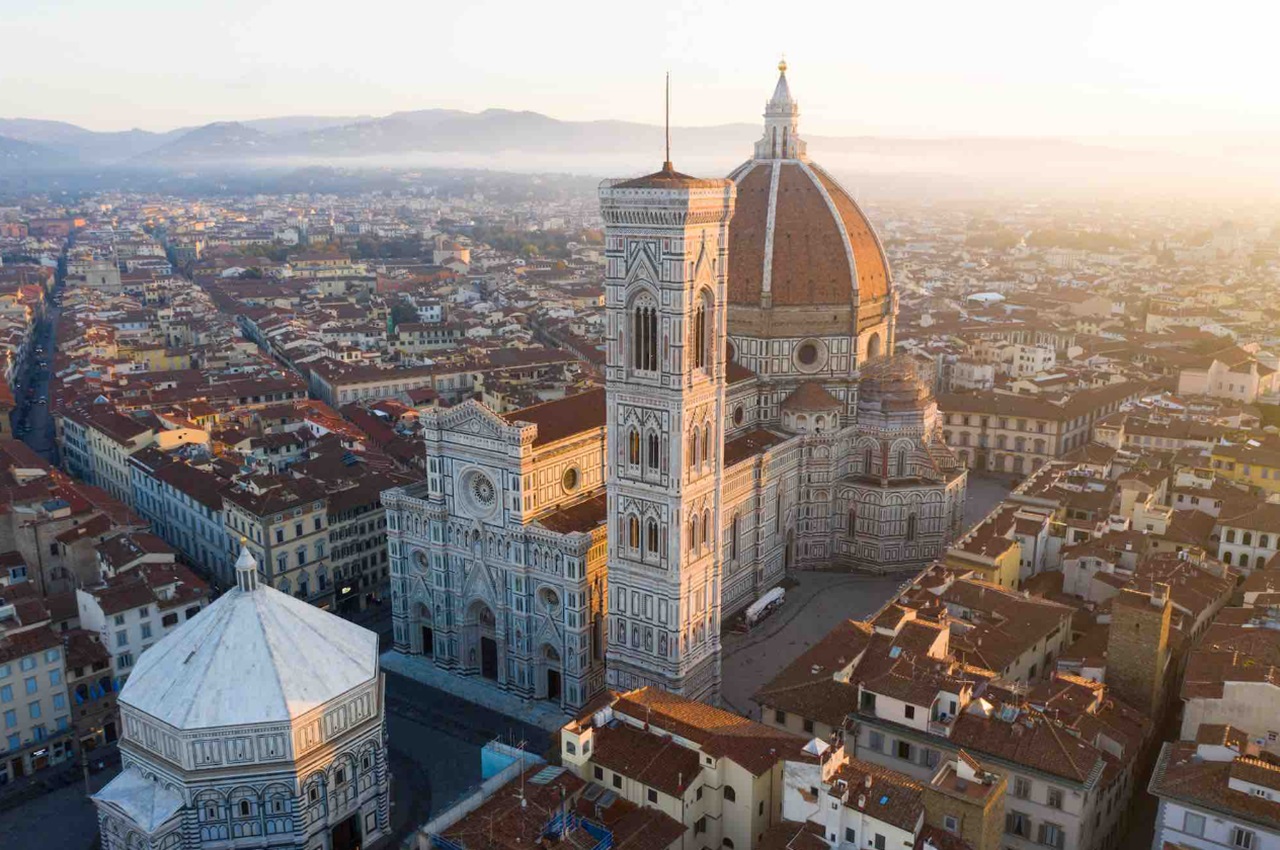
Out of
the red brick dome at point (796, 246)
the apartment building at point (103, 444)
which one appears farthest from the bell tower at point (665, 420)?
the apartment building at point (103, 444)

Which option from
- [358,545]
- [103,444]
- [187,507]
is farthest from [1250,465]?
[103,444]

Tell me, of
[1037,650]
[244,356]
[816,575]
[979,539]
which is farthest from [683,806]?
[244,356]

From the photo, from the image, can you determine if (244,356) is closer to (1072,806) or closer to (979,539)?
(979,539)

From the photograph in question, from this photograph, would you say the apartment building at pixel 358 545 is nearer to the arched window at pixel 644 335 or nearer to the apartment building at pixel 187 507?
the apartment building at pixel 187 507

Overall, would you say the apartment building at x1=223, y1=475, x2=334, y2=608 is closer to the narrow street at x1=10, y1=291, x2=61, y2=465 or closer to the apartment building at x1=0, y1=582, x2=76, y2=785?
the apartment building at x1=0, y1=582, x2=76, y2=785

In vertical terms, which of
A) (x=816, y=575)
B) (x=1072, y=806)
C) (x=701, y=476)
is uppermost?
(x=701, y=476)

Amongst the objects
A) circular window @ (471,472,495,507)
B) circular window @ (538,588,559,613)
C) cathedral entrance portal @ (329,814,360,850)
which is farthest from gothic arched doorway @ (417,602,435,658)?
cathedral entrance portal @ (329,814,360,850)

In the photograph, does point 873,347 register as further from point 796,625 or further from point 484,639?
point 484,639
